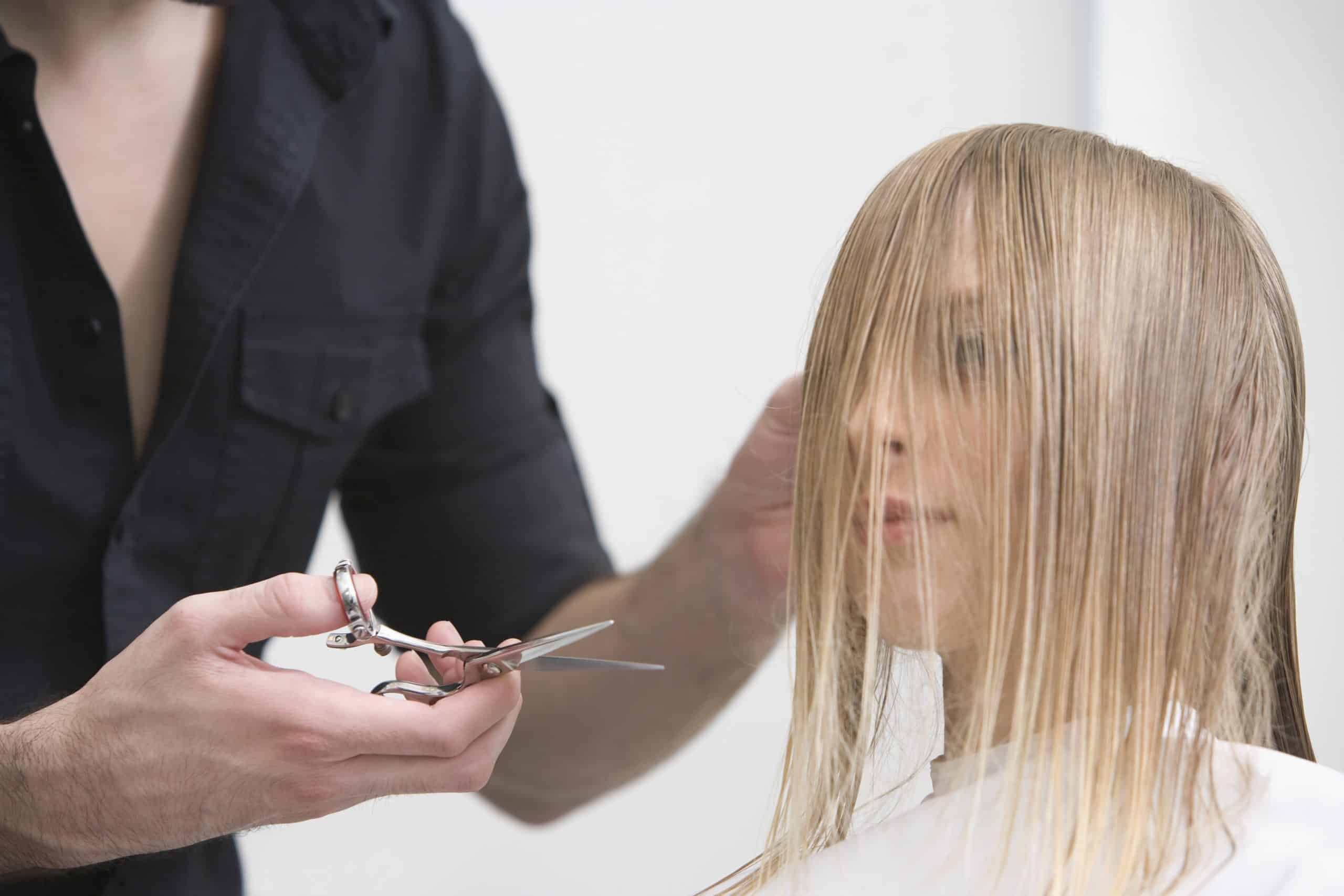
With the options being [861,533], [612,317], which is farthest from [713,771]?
[861,533]

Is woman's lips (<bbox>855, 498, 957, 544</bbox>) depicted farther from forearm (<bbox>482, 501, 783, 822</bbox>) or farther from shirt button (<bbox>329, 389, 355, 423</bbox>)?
shirt button (<bbox>329, 389, 355, 423</bbox>)

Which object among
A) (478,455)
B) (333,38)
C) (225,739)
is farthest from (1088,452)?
(333,38)

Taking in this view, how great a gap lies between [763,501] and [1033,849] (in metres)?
0.31

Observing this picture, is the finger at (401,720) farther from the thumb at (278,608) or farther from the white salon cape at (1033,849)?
the white salon cape at (1033,849)

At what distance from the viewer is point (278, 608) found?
23.6 inches

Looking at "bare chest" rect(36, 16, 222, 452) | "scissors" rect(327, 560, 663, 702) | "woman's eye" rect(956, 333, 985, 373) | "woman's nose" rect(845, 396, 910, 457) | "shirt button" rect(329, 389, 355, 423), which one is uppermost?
"bare chest" rect(36, 16, 222, 452)

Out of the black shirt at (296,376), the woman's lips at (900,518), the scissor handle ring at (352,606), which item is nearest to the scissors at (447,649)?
the scissor handle ring at (352,606)

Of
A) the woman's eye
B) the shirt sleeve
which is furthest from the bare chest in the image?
the woman's eye

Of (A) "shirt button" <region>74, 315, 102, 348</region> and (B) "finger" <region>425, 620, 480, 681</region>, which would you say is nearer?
(B) "finger" <region>425, 620, 480, 681</region>

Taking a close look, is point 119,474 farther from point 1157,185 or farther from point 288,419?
point 1157,185

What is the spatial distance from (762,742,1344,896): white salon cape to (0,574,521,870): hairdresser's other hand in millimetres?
233

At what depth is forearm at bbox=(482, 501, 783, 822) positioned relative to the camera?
939mm

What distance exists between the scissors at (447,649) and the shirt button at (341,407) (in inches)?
17.3

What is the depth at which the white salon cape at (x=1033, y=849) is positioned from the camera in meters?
0.61
